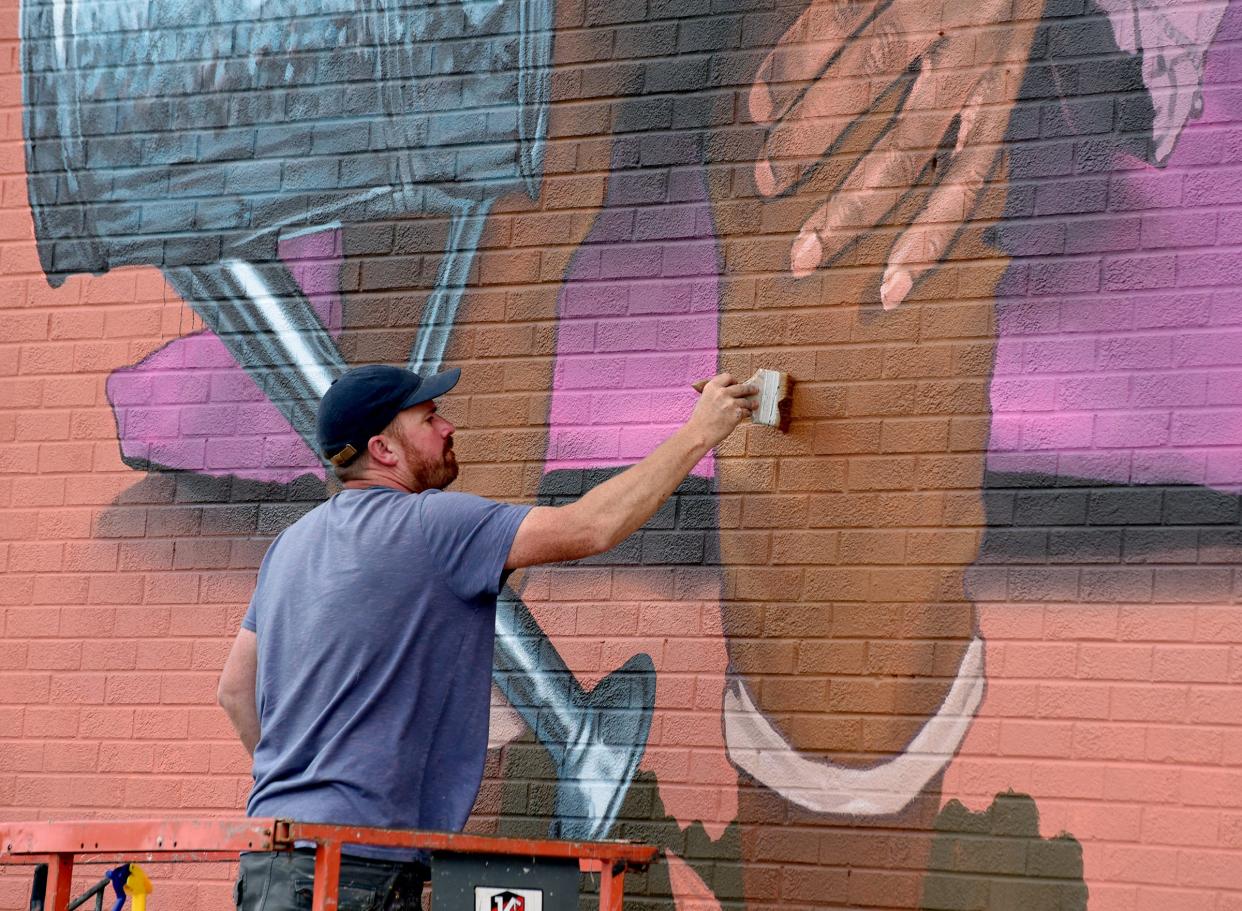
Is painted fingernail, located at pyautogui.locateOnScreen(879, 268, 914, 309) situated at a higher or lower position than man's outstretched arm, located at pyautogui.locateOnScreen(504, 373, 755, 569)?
higher

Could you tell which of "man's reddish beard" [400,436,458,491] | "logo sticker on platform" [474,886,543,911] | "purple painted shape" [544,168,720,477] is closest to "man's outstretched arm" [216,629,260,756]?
"man's reddish beard" [400,436,458,491]

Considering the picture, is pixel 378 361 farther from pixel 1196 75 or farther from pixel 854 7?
pixel 1196 75

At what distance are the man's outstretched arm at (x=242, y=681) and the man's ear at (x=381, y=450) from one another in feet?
1.95

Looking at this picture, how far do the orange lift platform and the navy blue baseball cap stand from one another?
3.53ft

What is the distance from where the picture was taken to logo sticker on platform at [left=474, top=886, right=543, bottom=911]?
350 cm

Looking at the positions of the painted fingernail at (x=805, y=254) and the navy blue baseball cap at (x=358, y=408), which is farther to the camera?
the painted fingernail at (x=805, y=254)

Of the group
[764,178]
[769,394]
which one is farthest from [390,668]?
[764,178]

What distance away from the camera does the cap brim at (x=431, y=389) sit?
169 inches

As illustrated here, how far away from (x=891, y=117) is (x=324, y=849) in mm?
2830

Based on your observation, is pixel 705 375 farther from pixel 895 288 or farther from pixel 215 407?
pixel 215 407

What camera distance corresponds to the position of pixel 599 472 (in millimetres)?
5223

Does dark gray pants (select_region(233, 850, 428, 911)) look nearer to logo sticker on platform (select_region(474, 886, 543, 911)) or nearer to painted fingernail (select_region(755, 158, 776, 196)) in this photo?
logo sticker on platform (select_region(474, 886, 543, 911))

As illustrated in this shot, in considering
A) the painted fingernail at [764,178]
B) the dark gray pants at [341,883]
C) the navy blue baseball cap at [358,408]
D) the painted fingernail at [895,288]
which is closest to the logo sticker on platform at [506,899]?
the dark gray pants at [341,883]

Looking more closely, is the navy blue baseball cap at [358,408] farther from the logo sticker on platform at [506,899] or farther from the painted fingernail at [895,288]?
the painted fingernail at [895,288]
